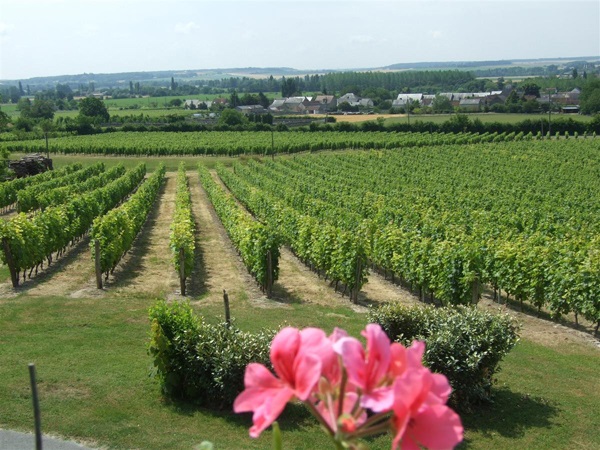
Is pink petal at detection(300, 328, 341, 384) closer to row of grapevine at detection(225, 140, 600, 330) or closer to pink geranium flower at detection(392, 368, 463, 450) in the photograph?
pink geranium flower at detection(392, 368, 463, 450)

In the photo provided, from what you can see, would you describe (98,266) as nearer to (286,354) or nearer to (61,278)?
(61,278)

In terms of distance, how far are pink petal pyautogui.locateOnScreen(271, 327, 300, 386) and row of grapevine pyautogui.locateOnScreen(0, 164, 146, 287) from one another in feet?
60.1

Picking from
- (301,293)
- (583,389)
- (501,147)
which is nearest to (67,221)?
(301,293)

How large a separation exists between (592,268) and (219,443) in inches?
446

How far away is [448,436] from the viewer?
1.48 metres

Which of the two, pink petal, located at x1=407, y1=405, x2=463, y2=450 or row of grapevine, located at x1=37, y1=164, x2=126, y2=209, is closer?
pink petal, located at x1=407, y1=405, x2=463, y2=450

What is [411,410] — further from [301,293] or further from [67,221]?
[67,221]

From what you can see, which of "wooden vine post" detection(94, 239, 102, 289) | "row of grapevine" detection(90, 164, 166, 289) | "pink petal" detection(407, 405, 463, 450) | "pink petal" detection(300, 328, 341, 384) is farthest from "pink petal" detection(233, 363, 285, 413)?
"wooden vine post" detection(94, 239, 102, 289)

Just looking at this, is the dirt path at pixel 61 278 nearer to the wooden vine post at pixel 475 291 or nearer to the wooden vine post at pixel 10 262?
the wooden vine post at pixel 10 262

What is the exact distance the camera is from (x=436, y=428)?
149 cm

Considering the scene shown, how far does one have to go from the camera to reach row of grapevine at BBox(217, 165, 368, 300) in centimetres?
1888

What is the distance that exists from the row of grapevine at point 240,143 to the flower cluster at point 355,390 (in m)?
64.5

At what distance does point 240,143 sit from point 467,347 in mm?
67198

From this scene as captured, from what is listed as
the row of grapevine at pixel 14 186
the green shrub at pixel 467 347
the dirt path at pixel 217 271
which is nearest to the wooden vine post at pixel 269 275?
the dirt path at pixel 217 271
